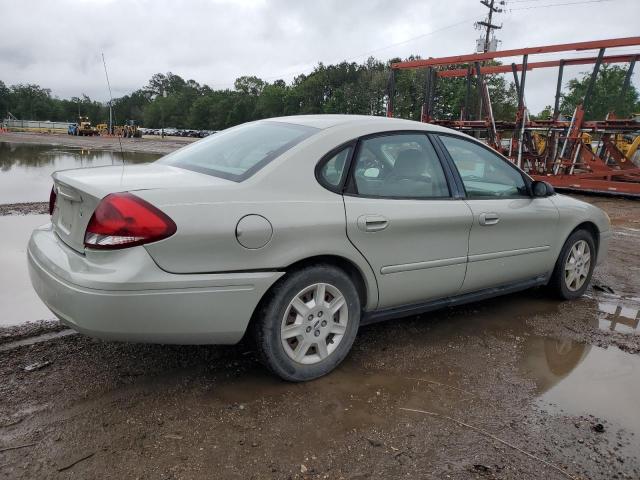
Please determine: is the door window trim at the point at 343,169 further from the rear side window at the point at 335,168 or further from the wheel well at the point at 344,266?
the wheel well at the point at 344,266

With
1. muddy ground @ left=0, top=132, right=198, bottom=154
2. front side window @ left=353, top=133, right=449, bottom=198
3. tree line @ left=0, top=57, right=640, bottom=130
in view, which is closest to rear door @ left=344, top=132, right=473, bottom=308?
front side window @ left=353, top=133, right=449, bottom=198

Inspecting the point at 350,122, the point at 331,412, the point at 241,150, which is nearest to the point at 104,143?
the point at 241,150

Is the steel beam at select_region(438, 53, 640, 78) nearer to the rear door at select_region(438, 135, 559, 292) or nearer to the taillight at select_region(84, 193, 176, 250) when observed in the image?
the rear door at select_region(438, 135, 559, 292)

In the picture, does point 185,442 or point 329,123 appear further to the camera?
point 329,123

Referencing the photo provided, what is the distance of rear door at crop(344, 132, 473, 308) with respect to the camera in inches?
120

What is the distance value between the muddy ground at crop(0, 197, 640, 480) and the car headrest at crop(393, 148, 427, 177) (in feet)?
3.88

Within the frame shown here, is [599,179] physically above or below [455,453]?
above

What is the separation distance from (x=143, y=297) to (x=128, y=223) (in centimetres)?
35

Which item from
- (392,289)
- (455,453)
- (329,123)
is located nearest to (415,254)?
(392,289)

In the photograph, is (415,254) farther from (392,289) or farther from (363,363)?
(363,363)

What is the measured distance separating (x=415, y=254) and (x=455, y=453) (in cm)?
126

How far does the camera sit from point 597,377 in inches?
127

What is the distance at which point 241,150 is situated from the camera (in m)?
3.22

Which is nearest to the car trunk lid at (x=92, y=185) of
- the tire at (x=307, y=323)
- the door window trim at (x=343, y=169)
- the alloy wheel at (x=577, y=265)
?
the door window trim at (x=343, y=169)
